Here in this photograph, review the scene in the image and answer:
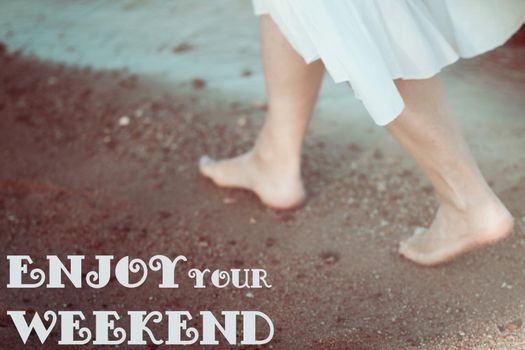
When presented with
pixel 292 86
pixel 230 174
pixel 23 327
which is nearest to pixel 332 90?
pixel 230 174

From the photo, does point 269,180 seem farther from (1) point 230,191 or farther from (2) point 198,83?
(2) point 198,83

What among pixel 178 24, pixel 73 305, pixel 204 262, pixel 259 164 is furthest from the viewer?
pixel 178 24

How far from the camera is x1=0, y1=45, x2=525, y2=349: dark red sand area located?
→ 1863mm

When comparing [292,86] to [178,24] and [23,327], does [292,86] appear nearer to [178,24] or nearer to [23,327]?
[23,327]

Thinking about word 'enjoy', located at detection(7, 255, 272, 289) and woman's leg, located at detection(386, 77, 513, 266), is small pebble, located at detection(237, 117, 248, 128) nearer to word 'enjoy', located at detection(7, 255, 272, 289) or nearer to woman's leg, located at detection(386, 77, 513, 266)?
word 'enjoy', located at detection(7, 255, 272, 289)

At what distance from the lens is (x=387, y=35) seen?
1.63 m

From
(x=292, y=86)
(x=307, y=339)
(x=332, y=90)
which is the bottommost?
(x=332, y=90)

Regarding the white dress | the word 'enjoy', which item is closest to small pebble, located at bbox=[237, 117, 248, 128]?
the word 'enjoy'

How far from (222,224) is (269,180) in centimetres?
17

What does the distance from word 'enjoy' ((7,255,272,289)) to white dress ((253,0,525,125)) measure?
616mm

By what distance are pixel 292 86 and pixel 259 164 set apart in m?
0.32

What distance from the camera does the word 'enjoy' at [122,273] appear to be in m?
2.03

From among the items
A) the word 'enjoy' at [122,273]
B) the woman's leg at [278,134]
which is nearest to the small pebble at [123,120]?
the woman's leg at [278,134]

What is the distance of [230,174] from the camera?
7.87ft
